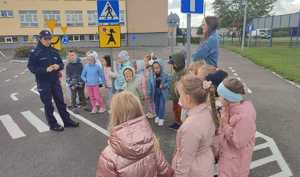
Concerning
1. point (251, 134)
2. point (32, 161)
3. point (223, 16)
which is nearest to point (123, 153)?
point (251, 134)

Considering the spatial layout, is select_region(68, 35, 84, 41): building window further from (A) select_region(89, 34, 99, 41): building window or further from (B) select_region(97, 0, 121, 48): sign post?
(B) select_region(97, 0, 121, 48): sign post

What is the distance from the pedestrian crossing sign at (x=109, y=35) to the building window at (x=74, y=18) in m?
39.6

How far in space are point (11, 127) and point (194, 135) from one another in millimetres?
5479

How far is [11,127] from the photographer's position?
643cm

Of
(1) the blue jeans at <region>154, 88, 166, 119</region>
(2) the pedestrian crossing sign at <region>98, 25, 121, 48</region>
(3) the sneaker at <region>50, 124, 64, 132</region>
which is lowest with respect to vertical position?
(3) the sneaker at <region>50, 124, 64, 132</region>

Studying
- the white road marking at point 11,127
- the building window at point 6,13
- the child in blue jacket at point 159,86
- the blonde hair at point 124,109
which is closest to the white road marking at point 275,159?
the child in blue jacket at point 159,86

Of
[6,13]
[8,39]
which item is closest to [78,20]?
[6,13]

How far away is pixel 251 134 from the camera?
2.80 meters

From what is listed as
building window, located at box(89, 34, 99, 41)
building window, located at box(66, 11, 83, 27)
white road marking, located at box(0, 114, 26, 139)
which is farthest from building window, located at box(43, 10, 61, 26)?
white road marking, located at box(0, 114, 26, 139)

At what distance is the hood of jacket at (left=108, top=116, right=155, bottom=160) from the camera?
220cm

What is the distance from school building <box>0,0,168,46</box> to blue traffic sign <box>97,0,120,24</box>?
33.6 meters

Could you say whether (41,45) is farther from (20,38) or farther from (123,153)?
(20,38)

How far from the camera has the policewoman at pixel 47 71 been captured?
5.59 m

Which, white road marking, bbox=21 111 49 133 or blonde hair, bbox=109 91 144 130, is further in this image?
white road marking, bbox=21 111 49 133
